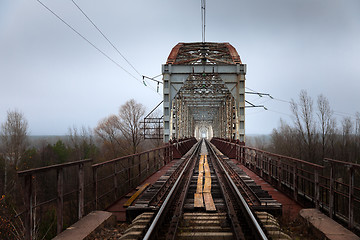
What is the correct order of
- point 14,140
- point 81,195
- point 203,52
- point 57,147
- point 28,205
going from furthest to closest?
point 57,147 → point 14,140 → point 203,52 → point 81,195 → point 28,205

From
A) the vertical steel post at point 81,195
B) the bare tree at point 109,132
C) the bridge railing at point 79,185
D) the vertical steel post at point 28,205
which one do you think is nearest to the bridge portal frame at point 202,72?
the bridge railing at point 79,185

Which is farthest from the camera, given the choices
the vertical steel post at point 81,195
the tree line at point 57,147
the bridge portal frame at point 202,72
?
the tree line at point 57,147

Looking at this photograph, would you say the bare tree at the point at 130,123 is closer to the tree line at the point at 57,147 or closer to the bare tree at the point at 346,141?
the tree line at the point at 57,147

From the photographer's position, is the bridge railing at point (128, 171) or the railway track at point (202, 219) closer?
the railway track at point (202, 219)

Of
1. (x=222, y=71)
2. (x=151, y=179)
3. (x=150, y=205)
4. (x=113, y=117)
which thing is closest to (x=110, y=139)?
(x=113, y=117)

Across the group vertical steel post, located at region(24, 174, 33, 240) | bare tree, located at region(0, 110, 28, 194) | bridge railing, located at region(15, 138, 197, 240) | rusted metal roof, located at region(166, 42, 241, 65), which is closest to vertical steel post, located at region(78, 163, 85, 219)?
bridge railing, located at region(15, 138, 197, 240)

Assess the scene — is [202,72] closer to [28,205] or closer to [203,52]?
[203,52]

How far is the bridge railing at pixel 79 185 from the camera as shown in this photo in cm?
351

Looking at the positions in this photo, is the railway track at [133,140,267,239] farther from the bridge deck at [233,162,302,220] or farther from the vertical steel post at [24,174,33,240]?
the vertical steel post at [24,174,33,240]

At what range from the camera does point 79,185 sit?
4867 millimetres

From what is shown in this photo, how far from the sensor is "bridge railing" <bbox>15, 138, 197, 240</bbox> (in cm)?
351

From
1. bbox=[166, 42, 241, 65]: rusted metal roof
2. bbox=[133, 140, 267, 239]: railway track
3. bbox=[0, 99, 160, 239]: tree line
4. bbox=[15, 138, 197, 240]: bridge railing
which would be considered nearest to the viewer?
bbox=[15, 138, 197, 240]: bridge railing

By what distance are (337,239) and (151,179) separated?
6.87m

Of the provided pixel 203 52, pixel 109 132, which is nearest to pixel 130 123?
pixel 109 132
